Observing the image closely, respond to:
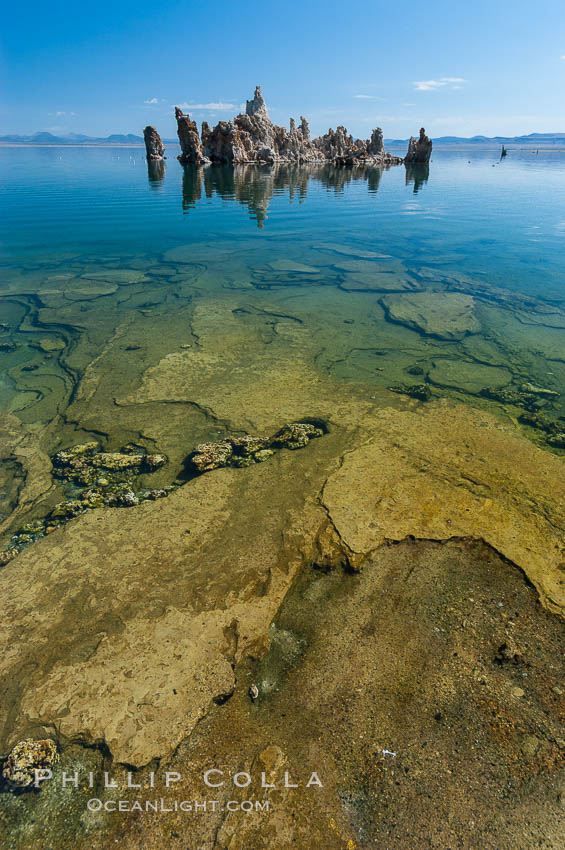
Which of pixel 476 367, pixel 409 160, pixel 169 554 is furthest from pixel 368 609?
pixel 409 160

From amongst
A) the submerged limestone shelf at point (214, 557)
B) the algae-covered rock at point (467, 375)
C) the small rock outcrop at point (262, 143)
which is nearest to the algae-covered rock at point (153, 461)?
the submerged limestone shelf at point (214, 557)

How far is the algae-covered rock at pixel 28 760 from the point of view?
6.11 feet

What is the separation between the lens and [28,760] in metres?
1.91

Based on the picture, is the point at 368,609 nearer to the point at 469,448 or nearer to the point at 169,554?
the point at 169,554

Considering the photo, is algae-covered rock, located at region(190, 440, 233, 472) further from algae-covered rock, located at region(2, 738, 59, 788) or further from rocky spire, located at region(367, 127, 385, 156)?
rocky spire, located at region(367, 127, 385, 156)

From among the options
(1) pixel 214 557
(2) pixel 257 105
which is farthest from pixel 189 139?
(1) pixel 214 557

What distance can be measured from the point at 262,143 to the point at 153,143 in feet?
49.8

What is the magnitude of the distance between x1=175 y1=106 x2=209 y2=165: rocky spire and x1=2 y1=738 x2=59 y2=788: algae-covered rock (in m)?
62.6

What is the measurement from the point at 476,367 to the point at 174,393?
4.47 metres

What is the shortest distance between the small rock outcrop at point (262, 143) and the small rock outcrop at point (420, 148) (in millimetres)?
2898

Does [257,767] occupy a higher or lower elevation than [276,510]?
lower

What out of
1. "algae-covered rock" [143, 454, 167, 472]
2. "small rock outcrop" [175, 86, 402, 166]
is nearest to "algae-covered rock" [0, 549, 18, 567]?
"algae-covered rock" [143, 454, 167, 472]

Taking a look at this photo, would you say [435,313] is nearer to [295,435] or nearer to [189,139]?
[295,435]

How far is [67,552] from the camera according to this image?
3.04m
